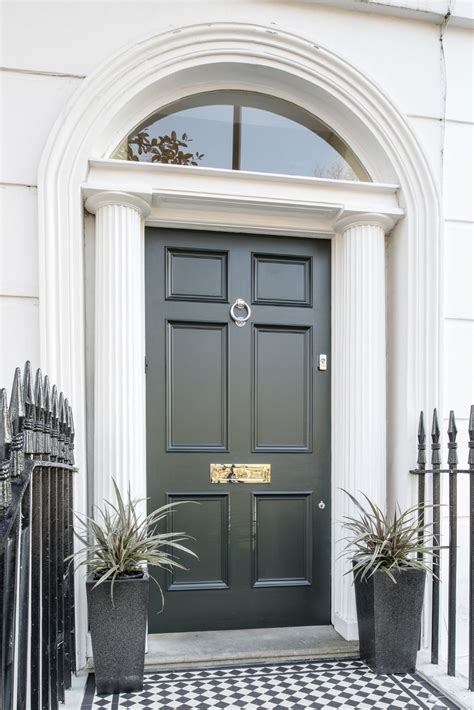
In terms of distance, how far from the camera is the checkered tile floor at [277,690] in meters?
2.73

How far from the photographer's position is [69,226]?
3188 mm

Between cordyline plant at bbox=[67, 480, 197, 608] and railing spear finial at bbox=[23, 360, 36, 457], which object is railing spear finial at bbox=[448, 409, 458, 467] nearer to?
cordyline plant at bbox=[67, 480, 197, 608]

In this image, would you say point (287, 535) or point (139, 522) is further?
point (287, 535)

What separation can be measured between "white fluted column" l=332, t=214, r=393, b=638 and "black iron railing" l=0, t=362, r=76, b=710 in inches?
62.7

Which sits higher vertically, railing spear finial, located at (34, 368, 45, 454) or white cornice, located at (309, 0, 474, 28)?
white cornice, located at (309, 0, 474, 28)

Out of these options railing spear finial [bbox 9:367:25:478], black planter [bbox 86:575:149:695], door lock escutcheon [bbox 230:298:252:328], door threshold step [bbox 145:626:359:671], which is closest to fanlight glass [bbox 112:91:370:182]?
door lock escutcheon [bbox 230:298:252:328]

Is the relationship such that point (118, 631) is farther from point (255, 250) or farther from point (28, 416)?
point (255, 250)

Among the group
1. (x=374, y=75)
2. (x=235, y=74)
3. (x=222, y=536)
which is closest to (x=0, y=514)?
(x=222, y=536)

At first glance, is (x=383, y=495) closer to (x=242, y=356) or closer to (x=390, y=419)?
(x=390, y=419)

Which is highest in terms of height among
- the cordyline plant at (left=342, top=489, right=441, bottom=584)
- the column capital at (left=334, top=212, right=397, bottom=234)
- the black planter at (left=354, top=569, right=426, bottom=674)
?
the column capital at (left=334, top=212, right=397, bottom=234)

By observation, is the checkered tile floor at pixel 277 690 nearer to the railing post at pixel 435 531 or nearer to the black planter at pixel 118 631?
the black planter at pixel 118 631

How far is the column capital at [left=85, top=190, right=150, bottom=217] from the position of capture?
128 inches

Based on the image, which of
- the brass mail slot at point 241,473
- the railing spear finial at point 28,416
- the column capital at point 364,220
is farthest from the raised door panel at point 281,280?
the railing spear finial at point 28,416

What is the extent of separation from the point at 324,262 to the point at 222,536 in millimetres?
1832
